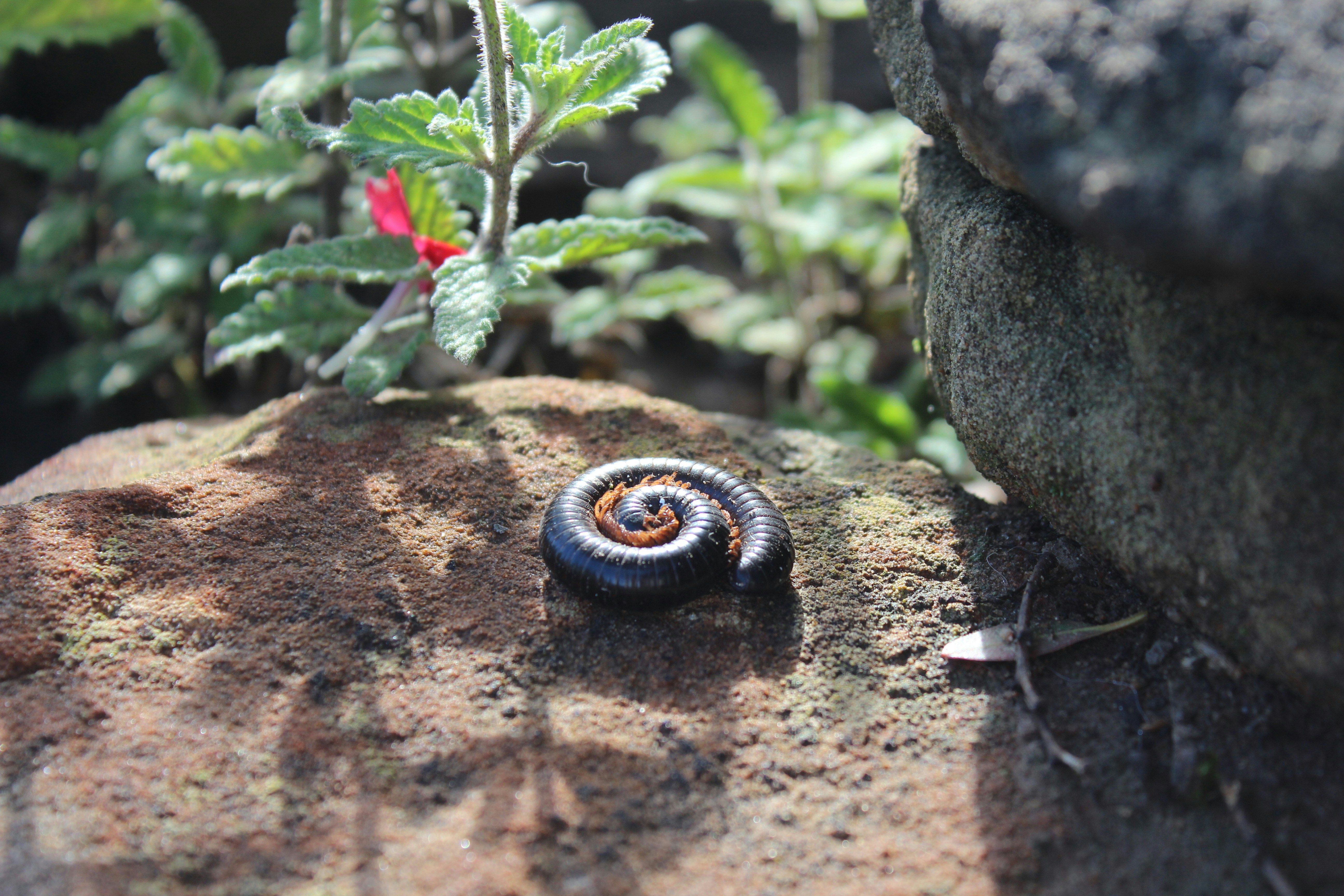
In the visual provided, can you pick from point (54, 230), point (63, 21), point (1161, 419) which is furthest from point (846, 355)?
point (63, 21)

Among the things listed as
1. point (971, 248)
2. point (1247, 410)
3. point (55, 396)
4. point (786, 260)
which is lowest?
point (55, 396)

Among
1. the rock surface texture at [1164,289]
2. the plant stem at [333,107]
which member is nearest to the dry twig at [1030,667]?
the rock surface texture at [1164,289]

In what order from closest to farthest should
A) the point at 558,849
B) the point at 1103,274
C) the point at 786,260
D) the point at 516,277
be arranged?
the point at 558,849
the point at 1103,274
the point at 516,277
the point at 786,260

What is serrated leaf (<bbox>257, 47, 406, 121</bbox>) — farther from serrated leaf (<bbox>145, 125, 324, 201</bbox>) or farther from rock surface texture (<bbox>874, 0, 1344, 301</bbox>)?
rock surface texture (<bbox>874, 0, 1344, 301</bbox>)

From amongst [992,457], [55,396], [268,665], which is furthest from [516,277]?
[55,396]

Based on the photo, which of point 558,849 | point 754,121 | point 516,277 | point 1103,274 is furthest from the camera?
point 754,121

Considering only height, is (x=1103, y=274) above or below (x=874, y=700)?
above

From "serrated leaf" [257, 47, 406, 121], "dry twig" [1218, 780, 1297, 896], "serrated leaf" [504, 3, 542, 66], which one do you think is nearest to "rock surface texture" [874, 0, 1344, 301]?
"dry twig" [1218, 780, 1297, 896]

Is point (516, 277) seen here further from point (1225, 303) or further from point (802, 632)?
point (1225, 303)

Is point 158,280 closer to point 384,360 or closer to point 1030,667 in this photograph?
point 384,360
